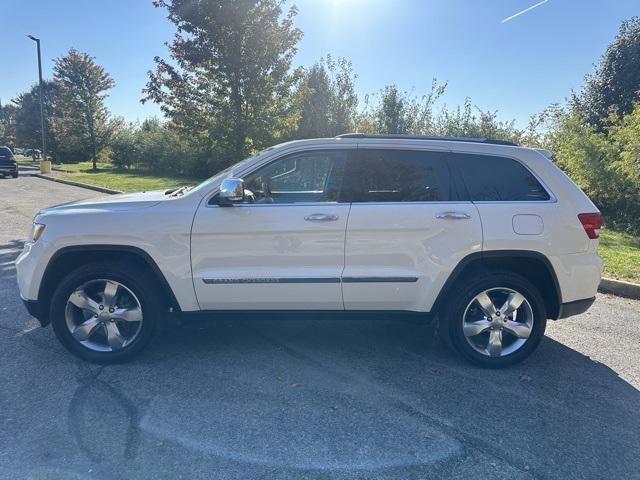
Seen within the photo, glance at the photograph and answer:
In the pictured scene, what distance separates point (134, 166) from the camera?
31125 millimetres

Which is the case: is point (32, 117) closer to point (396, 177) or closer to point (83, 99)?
point (83, 99)

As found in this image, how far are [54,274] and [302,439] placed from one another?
7.98 feet

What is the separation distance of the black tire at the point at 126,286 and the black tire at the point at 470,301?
238cm

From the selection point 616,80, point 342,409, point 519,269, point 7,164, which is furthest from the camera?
point 7,164

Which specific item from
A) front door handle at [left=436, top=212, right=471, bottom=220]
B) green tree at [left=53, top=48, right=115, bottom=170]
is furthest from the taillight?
green tree at [left=53, top=48, right=115, bottom=170]

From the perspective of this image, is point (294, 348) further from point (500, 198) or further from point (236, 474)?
point (500, 198)

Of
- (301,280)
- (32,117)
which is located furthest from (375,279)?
(32,117)

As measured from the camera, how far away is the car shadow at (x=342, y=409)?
256 cm

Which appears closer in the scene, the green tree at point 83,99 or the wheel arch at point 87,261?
the wheel arch at point 87,261

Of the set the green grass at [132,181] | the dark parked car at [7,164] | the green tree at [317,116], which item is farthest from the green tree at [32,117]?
the green tree at [317,116]

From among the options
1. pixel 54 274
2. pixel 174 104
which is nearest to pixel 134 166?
pixel 174 104

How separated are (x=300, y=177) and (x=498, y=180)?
1.65m

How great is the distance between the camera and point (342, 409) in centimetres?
308

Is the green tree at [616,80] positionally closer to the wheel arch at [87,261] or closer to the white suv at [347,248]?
the white suv at [347,248]
